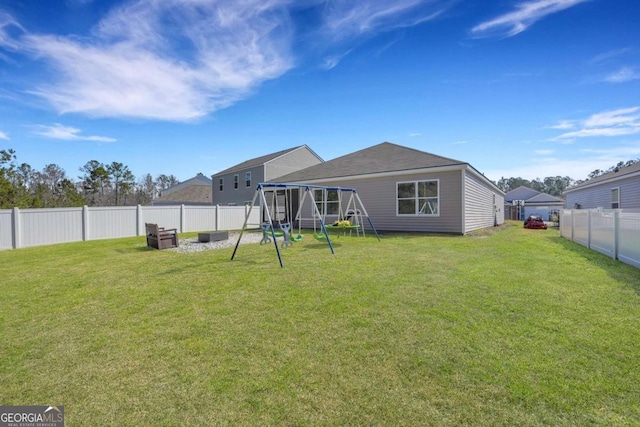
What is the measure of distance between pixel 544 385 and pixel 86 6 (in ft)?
39.0

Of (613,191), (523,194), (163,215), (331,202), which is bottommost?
(163,215)

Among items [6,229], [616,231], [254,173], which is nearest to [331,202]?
[616,231]

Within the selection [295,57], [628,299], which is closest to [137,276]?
[628,299]

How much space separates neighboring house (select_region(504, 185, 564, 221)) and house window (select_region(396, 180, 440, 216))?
79.7 ft

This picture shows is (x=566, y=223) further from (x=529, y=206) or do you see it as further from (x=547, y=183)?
(x=547, y=183)

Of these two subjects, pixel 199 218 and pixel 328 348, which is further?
pixel 199 218

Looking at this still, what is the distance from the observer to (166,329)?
3312 millimetres

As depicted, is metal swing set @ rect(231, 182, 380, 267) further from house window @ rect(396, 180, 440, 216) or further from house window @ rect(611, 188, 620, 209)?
house window @ rect(611, 188, 620, 209)

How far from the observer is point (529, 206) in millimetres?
42812

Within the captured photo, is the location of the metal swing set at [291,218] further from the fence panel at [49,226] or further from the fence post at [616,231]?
the fence panel at [49,226]

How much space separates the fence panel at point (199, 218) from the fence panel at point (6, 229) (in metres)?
6.55

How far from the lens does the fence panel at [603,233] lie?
25.4ft

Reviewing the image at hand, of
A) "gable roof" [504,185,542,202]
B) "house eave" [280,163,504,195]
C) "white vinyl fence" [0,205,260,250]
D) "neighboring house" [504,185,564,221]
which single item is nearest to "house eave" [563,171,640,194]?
"house eave" [280,163,504,195]

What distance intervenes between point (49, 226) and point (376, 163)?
46.5 feet
